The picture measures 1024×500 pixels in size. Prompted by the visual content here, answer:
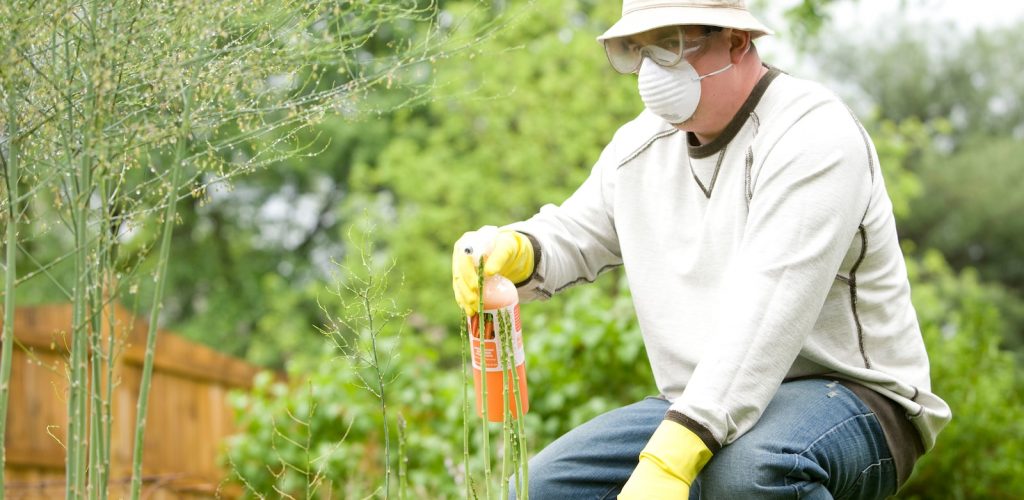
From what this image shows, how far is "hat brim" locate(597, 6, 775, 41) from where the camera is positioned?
2.09 metres

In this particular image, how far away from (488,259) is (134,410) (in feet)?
14.4

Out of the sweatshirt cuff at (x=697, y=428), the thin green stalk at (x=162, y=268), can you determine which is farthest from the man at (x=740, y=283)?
the thin green stalk at (x=162, y=268)

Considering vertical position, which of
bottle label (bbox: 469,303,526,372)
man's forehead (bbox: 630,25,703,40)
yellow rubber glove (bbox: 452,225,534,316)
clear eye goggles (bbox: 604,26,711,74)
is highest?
man's forehead (bbox: 630,25,703,40)

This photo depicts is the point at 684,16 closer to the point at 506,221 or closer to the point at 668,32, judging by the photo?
the point at 668,32

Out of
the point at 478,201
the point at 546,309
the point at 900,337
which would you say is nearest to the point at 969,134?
the point at 478,201

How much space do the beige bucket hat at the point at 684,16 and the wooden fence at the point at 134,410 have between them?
12.1 feet

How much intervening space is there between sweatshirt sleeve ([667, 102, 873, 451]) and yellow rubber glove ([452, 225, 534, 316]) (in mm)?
449

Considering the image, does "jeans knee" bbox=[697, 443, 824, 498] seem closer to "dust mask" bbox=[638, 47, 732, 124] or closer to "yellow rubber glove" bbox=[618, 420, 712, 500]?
"yellow rubber glove" bbox=[618, 420, 712, 500]

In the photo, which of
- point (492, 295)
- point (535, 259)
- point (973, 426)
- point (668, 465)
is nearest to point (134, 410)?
point (973, 426)

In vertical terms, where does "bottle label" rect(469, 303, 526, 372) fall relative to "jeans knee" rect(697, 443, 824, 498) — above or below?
above

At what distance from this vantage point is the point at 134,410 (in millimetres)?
6051

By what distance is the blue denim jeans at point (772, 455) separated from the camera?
1932 millimetres

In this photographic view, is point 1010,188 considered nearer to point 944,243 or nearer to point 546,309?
point 944,243

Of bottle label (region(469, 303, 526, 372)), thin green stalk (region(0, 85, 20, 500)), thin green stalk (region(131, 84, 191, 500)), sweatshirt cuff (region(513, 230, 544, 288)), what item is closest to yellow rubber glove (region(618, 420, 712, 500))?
bottle label (region(469, 303, 526, 372))
